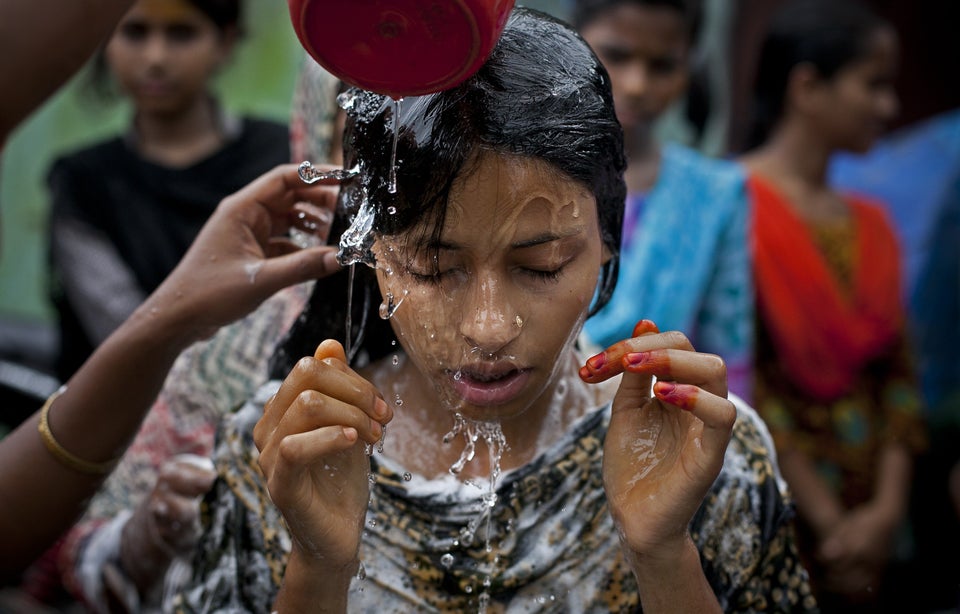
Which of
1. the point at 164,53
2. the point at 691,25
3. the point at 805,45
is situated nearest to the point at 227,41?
the point at 164,53

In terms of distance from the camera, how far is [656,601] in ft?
5.42

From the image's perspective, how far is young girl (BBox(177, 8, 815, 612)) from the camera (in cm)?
160

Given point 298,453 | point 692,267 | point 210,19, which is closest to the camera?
point 298,453

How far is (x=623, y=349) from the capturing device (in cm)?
164

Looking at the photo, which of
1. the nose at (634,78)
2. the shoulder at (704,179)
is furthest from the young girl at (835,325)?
the nose at (634,78)

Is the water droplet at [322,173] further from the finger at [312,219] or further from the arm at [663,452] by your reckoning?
the arm at [663,452]

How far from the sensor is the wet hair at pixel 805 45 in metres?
4.07

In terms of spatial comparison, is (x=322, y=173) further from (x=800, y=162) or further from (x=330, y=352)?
(x=800, y=162)

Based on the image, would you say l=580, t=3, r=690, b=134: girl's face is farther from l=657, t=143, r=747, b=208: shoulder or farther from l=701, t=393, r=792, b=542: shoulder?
l=701, t=393, r=792, b=542: shoulder

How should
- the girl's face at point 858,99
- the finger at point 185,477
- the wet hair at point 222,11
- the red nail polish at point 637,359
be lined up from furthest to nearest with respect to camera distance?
the girl's face at point 858,99 → the wet hair at point 222,11 → the finger at point 185,477 → the red nail polish at point 637,359

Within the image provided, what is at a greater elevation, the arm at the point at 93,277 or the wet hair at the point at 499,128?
the wet hair at the point at 499,128

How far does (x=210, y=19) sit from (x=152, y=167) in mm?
569

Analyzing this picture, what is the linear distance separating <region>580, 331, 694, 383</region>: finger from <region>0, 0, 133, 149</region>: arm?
3.15ft

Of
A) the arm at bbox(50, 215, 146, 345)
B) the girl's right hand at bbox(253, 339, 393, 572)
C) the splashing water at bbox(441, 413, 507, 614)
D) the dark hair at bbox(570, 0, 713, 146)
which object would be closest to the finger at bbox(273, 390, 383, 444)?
the girl's right hand at bbox(253, 339, 393, 572)
